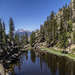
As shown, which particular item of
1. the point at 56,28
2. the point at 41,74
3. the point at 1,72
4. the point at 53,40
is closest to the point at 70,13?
the point at 56,28

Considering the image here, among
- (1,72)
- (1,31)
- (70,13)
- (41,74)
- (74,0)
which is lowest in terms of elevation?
(41,74)

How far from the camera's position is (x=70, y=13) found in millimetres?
81125

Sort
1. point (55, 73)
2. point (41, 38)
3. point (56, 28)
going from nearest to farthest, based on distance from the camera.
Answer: point (55, 73) → point (56, 28) → point (41, 38)

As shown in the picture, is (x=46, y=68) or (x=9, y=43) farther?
(x=9, y=43)

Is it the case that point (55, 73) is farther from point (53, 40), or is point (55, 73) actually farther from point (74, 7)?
point (74, 7)

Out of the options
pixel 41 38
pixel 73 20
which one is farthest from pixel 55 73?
pixel 41 38

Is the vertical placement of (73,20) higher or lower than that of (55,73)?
higher

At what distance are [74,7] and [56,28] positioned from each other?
2581 cm

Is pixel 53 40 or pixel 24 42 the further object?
pixel 24 42

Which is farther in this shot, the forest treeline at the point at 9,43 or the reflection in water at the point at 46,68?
the forest treeline at the point at 9,43

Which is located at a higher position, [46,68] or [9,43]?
[9,43]

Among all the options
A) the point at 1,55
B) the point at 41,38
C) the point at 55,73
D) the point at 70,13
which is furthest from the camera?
the point at 41,38

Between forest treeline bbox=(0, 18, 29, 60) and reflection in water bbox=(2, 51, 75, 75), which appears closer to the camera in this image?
reflection in water bbox=(2, 51, 75, 75)

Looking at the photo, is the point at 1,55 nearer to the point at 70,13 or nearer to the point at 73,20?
the point at 73,20
